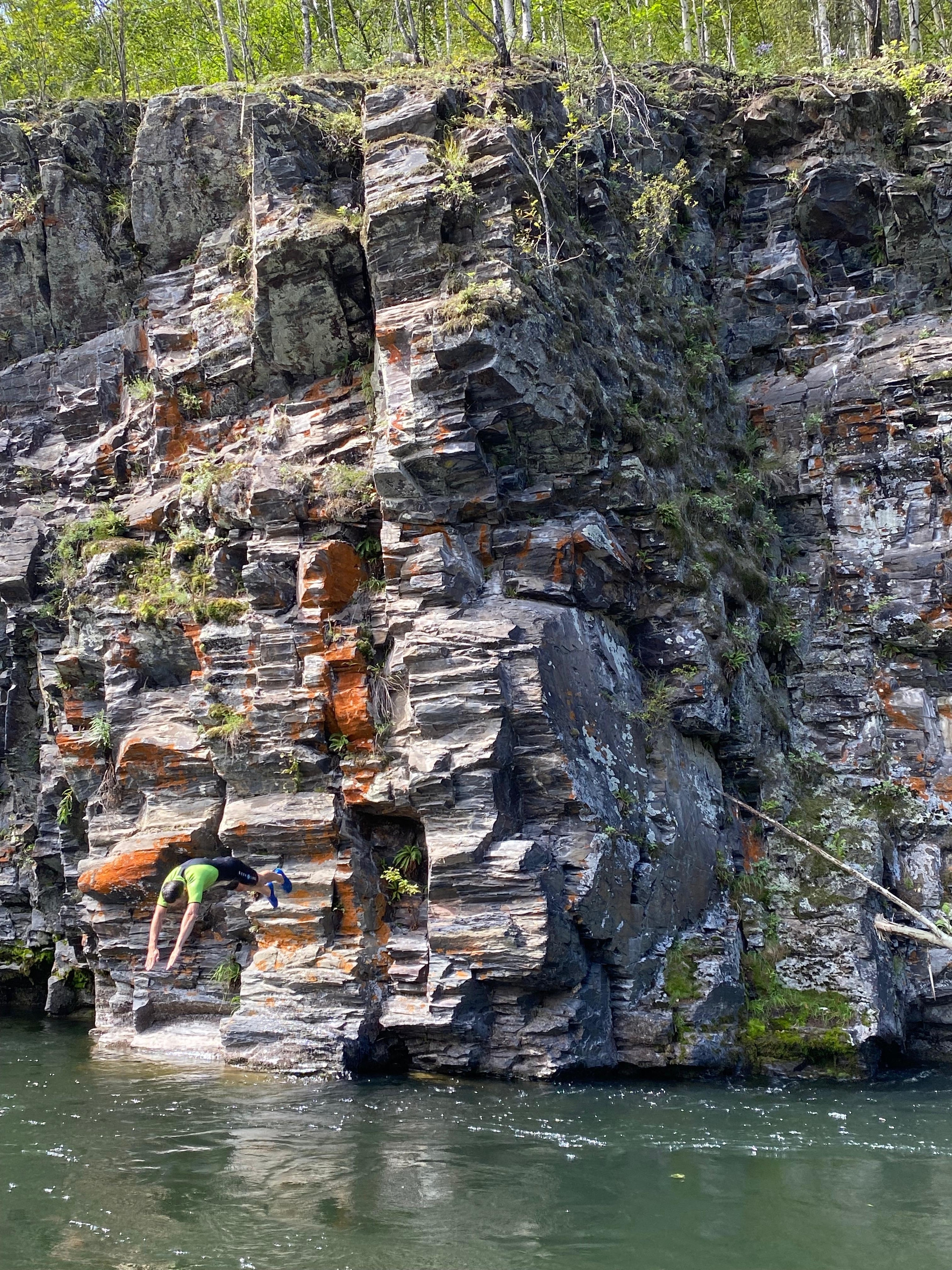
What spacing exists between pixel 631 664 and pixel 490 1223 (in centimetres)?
802

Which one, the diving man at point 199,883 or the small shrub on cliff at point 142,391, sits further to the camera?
the small shrub on cliff at point 142,391

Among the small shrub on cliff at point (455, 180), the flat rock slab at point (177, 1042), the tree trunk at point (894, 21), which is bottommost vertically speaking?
the flat rock slab at point (177, 1042)

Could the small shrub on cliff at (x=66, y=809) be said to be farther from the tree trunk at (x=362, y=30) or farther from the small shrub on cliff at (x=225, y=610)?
the tree trunk at (x=362, y=30)

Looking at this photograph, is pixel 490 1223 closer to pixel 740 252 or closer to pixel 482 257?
pixel 482 257

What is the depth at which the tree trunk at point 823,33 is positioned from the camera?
21.3m

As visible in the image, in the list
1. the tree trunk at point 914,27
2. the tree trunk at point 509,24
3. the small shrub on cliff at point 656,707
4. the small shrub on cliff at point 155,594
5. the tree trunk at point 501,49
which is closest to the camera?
the small shrub on cliff at point 656,707

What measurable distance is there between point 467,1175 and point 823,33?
24.0 m

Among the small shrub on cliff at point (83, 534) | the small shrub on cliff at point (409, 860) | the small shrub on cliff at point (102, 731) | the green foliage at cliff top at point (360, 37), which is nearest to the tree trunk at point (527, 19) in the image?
A: the green foliage at cliff top at point (360, 37)

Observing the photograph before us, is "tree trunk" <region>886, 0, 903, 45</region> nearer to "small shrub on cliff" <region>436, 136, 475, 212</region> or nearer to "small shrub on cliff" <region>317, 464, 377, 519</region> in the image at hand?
"small shrub on cliff" <region>436, 136, 475, 212</region>

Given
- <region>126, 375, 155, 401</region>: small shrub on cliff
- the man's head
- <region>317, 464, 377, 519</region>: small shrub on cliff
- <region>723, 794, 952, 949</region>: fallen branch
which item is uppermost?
<region>126, 375, 155, 401</region>: small shrub on cliff

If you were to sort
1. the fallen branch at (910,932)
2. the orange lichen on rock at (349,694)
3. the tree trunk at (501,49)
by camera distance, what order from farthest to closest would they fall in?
the tree trunk at (501,49), the orange lichen on rock at (349,694), the fallen branch at (910,932)

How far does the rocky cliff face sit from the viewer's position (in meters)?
12.1

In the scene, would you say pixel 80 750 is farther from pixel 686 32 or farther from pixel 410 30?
pixel 686 32

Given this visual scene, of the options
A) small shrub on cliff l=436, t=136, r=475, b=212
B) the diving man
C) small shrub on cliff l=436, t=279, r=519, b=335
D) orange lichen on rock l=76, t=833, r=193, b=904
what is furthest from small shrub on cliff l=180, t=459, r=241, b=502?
the diving man
